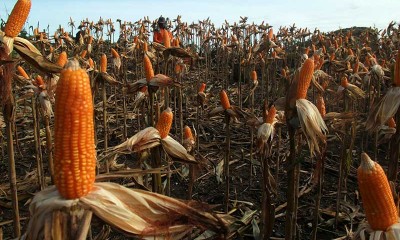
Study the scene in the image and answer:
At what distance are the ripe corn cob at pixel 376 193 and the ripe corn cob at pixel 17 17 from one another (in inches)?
88.0

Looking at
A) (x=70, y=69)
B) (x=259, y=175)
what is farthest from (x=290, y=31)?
(x=70, y=69)

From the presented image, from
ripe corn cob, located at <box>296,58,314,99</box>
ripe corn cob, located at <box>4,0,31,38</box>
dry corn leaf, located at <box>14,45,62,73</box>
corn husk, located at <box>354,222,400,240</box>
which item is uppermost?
ripe corn cob, located at <box>4,0,31,38</box>

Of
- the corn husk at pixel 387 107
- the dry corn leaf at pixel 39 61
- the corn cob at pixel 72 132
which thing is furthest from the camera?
the corn husk at pixel 387 107

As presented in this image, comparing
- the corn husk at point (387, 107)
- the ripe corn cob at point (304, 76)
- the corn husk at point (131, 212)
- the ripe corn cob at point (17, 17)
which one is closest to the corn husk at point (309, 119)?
the ripe corn cob at point (304, 76)

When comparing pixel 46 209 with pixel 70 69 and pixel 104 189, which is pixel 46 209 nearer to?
pixel 104 189

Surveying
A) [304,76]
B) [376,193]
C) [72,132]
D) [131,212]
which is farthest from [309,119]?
[72,132]

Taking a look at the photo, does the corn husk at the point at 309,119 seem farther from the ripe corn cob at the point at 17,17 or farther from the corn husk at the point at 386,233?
the ripe corn cob at the point at 17,17

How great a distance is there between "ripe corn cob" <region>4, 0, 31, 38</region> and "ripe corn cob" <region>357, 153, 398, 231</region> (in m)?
2.23

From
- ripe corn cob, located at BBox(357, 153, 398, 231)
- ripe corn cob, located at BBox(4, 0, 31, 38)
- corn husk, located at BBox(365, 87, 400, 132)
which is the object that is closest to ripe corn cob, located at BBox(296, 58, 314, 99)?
corn husk, located at BBox(365, 87, 400, 132)

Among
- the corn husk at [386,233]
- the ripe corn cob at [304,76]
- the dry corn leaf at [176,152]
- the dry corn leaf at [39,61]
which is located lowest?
the corn husk at [386,233]

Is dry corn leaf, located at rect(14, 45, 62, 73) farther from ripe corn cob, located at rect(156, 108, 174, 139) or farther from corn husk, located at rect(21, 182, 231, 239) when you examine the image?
corn husk, located at rect(21, 182, 231, 239)

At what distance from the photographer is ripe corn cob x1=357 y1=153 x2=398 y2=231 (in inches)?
67.9

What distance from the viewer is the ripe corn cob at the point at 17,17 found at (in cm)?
253

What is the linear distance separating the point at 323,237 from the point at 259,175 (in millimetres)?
1936
